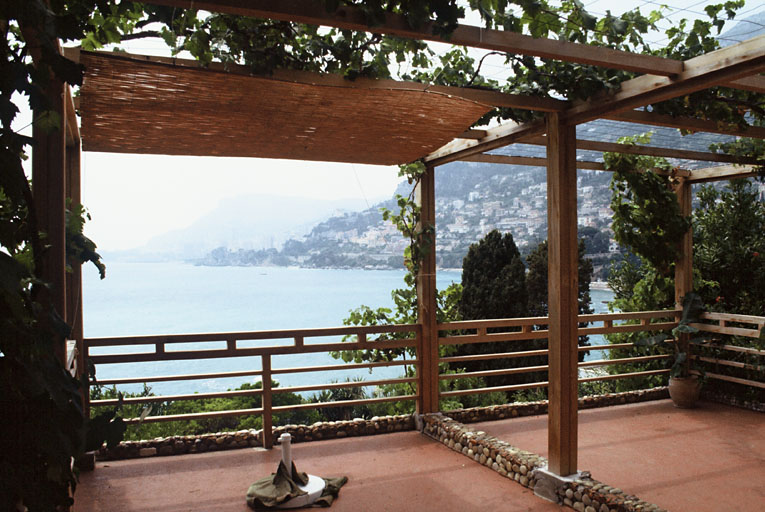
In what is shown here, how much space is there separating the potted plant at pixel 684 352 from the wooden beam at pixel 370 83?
356 cm

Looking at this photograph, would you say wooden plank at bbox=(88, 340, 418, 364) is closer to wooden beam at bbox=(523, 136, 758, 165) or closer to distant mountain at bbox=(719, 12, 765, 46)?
wooden beam at bbox=(523, 136, 758, 165)

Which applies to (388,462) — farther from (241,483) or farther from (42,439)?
(42,439)

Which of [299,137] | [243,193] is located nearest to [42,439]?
[299,137]

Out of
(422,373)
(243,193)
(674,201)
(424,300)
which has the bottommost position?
(422,373)

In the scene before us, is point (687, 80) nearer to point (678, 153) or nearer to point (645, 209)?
point (678, 153)

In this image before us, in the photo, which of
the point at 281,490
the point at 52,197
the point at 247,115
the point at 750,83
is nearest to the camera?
the point at 52,197

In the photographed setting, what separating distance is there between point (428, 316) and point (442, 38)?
3.41m

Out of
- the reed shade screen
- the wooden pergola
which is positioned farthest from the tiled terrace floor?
the reed shade screen

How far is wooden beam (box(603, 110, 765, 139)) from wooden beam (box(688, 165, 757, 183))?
1.61 metres

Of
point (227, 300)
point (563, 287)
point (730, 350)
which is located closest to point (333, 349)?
point (563, 287)

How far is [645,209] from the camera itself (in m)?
6.18

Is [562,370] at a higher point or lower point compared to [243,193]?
lower

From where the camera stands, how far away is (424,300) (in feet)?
17.6

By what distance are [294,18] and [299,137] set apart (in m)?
1.68
